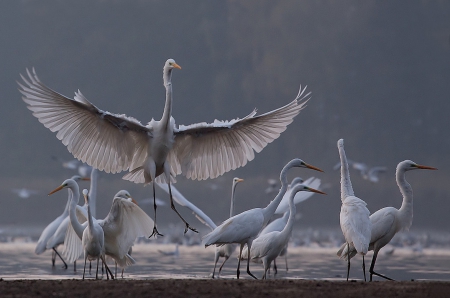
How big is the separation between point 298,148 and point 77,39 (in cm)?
1774

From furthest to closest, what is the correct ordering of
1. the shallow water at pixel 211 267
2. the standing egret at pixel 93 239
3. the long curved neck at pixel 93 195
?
the long curved neck at pixel 93 195 → the shallow water at pixel 211 267 → the standing egret at pixel 93 239

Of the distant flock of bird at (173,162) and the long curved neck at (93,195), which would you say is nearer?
the distant flock of bird at (173,162)

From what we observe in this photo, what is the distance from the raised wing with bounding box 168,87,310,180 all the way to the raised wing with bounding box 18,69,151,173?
63cm

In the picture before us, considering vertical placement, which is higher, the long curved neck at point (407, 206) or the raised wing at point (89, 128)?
the raised wing at point (89, 128)

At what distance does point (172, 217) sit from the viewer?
43125 mm

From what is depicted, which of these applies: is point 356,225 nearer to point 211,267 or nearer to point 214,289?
point 214,289

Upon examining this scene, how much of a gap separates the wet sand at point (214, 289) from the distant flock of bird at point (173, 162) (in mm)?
1454

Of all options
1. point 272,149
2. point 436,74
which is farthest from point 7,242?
point 436,74

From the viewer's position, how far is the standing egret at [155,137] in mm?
10234

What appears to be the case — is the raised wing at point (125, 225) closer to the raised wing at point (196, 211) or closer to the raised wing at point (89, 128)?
the raised wing at point (89, 128)

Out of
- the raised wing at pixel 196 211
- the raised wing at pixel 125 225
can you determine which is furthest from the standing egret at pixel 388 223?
the raised wing at pixel 125 225

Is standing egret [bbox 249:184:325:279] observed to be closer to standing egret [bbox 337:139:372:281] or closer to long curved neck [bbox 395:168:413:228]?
standing egret [bbox 337:139:372:281]

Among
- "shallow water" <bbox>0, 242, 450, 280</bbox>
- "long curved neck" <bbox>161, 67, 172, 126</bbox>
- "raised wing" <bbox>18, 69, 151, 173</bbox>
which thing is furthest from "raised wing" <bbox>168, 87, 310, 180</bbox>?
"shallow water" <bbox>0, 242, 450, 280</bbox>

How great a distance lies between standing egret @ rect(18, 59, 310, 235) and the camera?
1023cm
